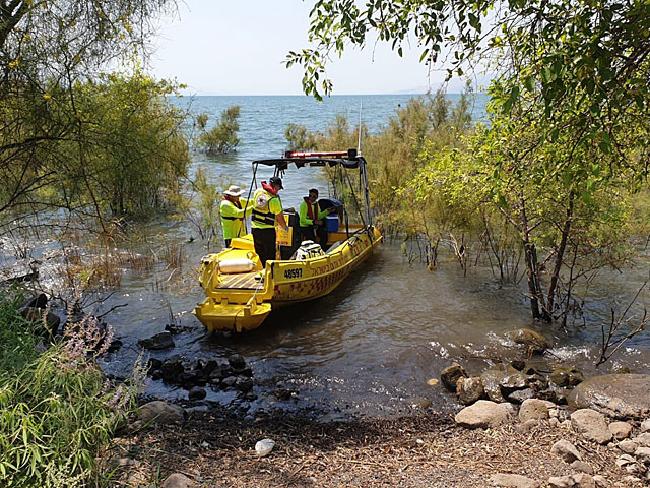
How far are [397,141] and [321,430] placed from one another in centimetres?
1084

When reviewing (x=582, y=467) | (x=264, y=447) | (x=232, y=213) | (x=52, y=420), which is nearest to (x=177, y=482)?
(x=52, y=420)

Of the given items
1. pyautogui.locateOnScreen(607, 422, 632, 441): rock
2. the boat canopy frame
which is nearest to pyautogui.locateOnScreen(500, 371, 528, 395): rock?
pyautogui.locateOnScreen(607, 422, 632, 441): rock

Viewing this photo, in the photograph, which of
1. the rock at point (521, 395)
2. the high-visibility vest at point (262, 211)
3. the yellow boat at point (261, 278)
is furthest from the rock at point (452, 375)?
the high-visibility vest at point (262, 211)

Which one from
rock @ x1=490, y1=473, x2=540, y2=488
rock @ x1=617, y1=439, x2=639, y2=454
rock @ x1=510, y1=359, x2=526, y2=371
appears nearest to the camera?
rock @ x1=490, y1=473, x2=540, y2=488

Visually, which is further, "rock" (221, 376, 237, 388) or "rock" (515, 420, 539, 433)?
"rock" (221, 376, 237, 388)

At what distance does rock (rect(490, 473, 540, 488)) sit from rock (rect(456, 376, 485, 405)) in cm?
221

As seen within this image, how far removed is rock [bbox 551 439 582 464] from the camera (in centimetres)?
425

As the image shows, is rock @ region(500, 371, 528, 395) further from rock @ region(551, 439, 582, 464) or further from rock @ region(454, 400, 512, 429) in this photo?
rock @ region(551, 439, 582, 464)

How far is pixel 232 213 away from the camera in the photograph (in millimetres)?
9859

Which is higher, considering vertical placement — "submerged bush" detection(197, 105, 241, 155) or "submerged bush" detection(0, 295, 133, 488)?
"submerged bush" detection(197, 105, 241, 155)

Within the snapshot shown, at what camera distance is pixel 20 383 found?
3762 millimetres

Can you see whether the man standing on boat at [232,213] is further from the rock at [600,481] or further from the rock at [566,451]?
the rock at [600,481]

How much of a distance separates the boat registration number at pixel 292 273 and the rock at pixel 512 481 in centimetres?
493

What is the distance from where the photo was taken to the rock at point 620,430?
15.8ft
